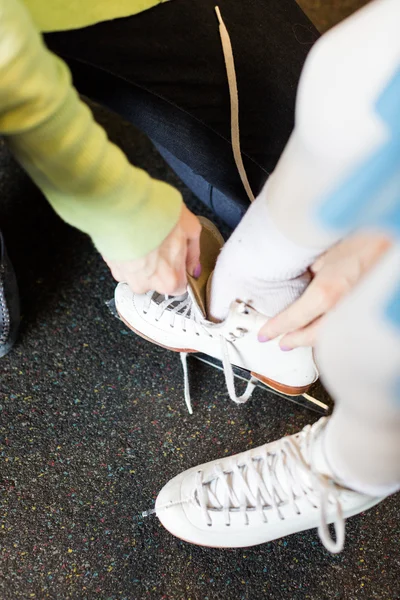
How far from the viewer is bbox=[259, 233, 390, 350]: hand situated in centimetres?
56

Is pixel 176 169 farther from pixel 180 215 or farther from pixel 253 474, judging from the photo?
pixel 253 474

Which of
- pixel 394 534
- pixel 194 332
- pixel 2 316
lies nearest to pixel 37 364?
pixel 2 316

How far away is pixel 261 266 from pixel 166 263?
132mm

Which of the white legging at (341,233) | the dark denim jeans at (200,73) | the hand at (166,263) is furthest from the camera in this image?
the dark denim jeans at (200,73)

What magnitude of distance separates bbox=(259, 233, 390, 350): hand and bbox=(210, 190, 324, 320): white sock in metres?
0.02

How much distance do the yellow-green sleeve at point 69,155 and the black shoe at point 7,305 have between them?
12.0 inches

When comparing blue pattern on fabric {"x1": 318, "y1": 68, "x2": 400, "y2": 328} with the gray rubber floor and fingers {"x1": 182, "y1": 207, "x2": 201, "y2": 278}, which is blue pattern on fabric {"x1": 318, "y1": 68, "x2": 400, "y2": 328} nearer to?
fingers {"x1": 182, "y1": 207, "x2": 201, "y2": 278}

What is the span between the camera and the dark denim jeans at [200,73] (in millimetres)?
647

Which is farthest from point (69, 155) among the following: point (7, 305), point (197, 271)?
point (7, 305)

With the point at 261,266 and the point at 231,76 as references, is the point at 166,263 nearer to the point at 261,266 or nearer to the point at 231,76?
the point at 261,266

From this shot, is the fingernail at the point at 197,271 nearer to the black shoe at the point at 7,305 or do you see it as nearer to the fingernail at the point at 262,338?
the fingernail at the point at 262,338

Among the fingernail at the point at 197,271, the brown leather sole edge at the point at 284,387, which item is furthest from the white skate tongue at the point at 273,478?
the fingernail at the point at 197,271

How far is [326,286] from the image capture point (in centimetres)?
59

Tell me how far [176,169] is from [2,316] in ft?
1.24
